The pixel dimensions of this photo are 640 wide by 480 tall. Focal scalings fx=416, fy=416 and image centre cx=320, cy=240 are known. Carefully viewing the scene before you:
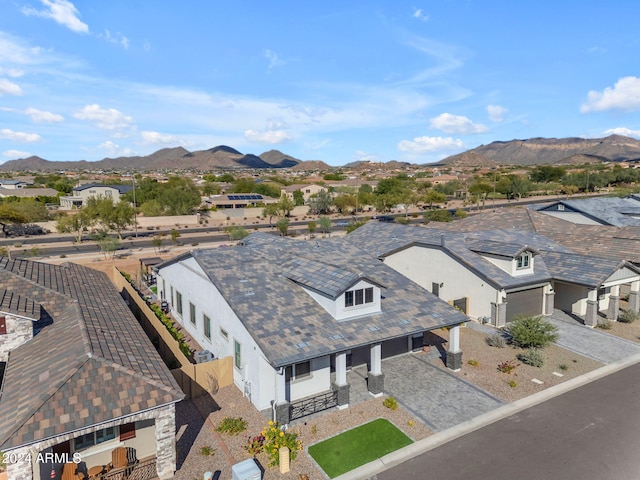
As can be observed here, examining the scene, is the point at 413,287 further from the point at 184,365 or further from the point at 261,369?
the point at 184,365

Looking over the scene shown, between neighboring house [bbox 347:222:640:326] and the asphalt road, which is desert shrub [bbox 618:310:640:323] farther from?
the asphalt road

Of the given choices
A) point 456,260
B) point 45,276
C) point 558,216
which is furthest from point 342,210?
point 45,276

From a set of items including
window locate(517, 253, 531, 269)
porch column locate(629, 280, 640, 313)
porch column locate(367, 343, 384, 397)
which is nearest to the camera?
porch column locate(367, 343, 384, 397)

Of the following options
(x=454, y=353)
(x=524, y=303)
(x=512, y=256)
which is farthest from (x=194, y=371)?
(x=524, y=303)

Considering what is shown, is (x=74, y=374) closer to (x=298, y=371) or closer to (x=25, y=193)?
(x=298, y=371)

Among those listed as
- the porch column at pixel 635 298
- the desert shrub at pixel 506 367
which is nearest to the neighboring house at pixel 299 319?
the desert shrub at pixel 506 367

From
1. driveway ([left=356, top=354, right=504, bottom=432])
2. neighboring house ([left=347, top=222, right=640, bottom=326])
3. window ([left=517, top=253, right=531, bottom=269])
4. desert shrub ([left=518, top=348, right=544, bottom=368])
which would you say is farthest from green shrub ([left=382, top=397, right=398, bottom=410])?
window ([left=517, top=253, right=531, bottom=269])
